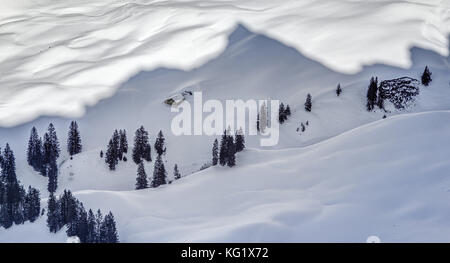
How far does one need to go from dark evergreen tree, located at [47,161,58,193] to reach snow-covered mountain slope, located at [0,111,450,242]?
1.32 m

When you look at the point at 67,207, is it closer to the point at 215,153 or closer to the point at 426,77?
the point at 215,153

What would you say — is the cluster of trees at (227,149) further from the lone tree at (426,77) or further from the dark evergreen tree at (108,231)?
the lone tree at (426,77)

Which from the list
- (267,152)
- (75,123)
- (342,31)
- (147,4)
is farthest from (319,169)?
(147,4)

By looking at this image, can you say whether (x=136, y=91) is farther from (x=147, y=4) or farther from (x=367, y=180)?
(x=367, y=180)

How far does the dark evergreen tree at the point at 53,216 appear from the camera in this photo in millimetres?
19964

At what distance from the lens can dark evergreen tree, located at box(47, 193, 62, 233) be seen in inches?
786

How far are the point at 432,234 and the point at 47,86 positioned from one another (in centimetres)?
2610

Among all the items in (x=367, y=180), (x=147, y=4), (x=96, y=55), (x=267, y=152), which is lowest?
(x=367, y=180)

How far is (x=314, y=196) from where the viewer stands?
19875mm

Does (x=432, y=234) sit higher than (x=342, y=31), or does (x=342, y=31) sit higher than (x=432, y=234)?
(x=342, y=31)

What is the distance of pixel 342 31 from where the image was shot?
37375 millimetres

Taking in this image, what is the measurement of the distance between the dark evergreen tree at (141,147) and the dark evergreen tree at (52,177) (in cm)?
451

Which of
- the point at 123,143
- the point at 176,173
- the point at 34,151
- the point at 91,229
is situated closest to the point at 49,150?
the point at 34,151

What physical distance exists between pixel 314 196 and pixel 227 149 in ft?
23.2
